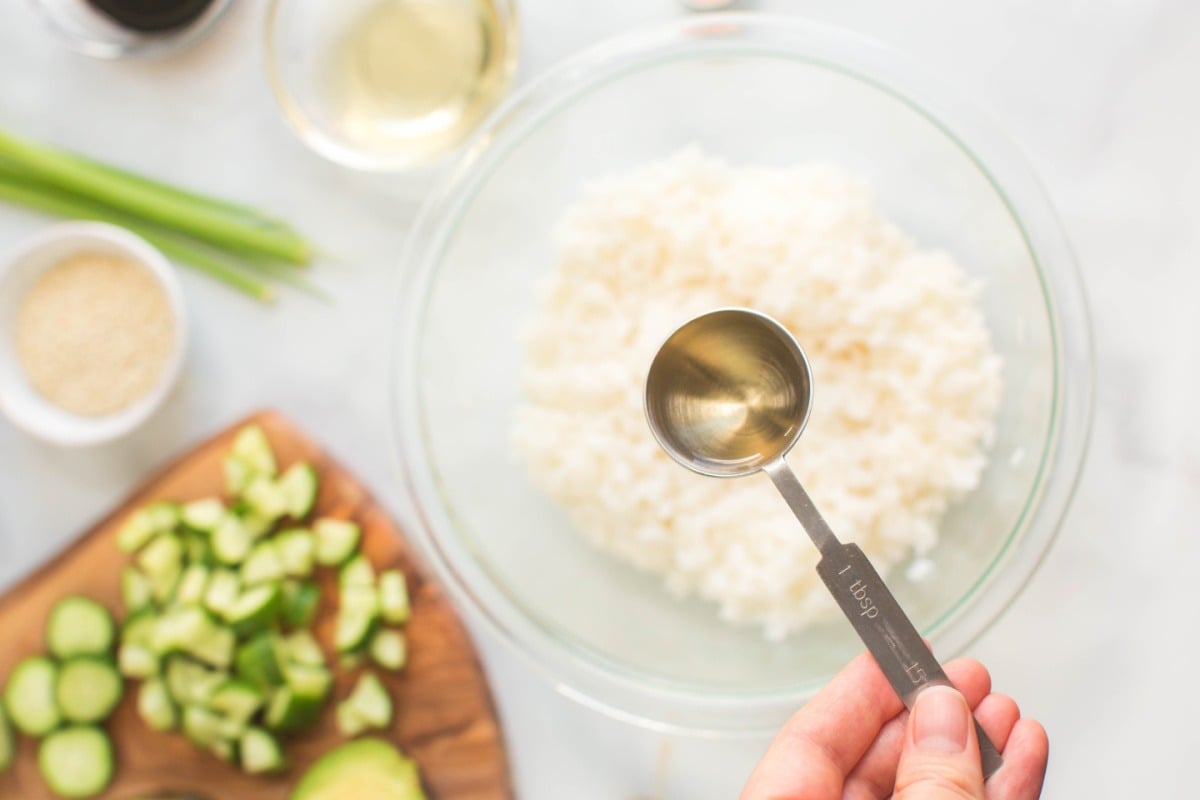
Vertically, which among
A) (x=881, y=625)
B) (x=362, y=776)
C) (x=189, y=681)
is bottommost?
(x=881, y=625)

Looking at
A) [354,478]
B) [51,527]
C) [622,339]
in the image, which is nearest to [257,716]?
[354,478]

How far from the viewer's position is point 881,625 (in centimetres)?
135

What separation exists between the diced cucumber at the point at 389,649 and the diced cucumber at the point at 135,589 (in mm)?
497

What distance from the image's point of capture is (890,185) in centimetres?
186

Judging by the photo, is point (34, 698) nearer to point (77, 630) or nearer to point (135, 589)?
point (77, 630)

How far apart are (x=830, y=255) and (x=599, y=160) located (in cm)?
53

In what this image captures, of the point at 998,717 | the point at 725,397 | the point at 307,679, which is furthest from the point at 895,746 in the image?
the point at 307,679

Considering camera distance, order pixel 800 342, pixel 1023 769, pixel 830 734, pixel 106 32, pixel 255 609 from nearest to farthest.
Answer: pixel 1023 769 → pixel 830 734 → pixel 800 342 → pixel 255 609 → pixel 106 32

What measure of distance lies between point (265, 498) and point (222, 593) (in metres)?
0.21

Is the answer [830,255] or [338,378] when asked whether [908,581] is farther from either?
[338,378]

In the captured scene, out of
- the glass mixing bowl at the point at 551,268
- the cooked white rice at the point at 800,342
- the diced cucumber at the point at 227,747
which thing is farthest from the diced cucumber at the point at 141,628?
the cooked white rice at the point at 800,342

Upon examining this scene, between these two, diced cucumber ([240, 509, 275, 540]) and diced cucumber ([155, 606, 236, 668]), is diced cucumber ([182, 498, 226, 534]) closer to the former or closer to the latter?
diced cucumber ([240, 509, 275, 540])

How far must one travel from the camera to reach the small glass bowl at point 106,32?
6.79ft

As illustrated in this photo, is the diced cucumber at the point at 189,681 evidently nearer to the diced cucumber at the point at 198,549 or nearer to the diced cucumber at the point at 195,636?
the diced cucumber at the point at 195,636
